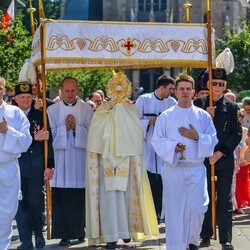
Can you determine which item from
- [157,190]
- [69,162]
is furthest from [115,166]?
[157,190]

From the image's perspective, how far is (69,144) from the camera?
948 centimetres

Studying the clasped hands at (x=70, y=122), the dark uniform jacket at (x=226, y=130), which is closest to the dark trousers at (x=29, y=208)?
the clasped hands at (x=70, y=122)

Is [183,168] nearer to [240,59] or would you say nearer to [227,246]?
[227,246]

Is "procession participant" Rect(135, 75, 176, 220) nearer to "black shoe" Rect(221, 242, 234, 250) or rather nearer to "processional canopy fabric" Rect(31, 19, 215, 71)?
"processional canopy fabric" Rect(31, 19, 215, 71)

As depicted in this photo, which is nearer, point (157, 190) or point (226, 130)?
point (226, 130)

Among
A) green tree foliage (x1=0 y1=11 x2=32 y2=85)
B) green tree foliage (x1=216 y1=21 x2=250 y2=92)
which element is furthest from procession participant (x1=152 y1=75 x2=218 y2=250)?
green tree foliage (x1=216 y1=21 x2=250 y2=92)

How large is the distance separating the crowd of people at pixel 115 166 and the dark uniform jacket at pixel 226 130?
0.5 inches

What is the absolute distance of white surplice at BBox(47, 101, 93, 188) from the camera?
30.8 feet

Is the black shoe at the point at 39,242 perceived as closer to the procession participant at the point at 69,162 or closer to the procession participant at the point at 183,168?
the procession participant at the point at 69,162

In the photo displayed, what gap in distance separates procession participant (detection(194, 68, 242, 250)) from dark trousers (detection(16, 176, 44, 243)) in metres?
2.14

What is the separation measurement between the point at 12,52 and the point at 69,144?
10.8 metres

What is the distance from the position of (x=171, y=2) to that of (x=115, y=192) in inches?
2418

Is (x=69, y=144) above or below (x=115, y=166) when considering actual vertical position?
above

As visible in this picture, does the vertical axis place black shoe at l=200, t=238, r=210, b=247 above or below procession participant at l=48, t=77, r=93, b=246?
below
